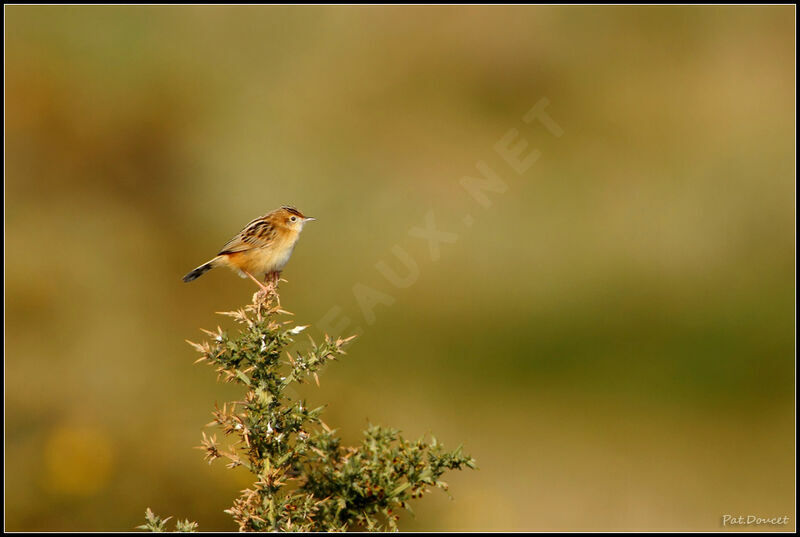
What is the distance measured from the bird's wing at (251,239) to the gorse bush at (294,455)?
1610 mm

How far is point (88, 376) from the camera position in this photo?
694cm

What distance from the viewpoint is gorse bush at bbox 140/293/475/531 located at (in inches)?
85.4

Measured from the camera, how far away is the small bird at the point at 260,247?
4.00 m

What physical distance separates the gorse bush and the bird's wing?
1610 millimetres

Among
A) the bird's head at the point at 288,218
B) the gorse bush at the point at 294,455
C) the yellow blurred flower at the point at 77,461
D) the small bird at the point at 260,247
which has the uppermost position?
the bird's head at the point at 288,218

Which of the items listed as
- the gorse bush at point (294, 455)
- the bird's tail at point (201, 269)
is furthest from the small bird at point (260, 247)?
the gorse bush at point (294, 455)

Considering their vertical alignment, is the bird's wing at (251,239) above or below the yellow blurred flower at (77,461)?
above

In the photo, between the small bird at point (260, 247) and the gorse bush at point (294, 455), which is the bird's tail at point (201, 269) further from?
the gorse bush at point (294, 455)

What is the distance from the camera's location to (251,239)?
400 cm

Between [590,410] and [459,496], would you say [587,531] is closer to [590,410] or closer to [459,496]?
[459,496]

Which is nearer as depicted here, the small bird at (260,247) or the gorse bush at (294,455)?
the gorse bush at (294,455)

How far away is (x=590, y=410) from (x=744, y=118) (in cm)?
427

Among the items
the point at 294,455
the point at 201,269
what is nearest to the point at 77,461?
the point at 201,269

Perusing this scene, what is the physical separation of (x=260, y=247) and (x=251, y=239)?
0.06 meters
